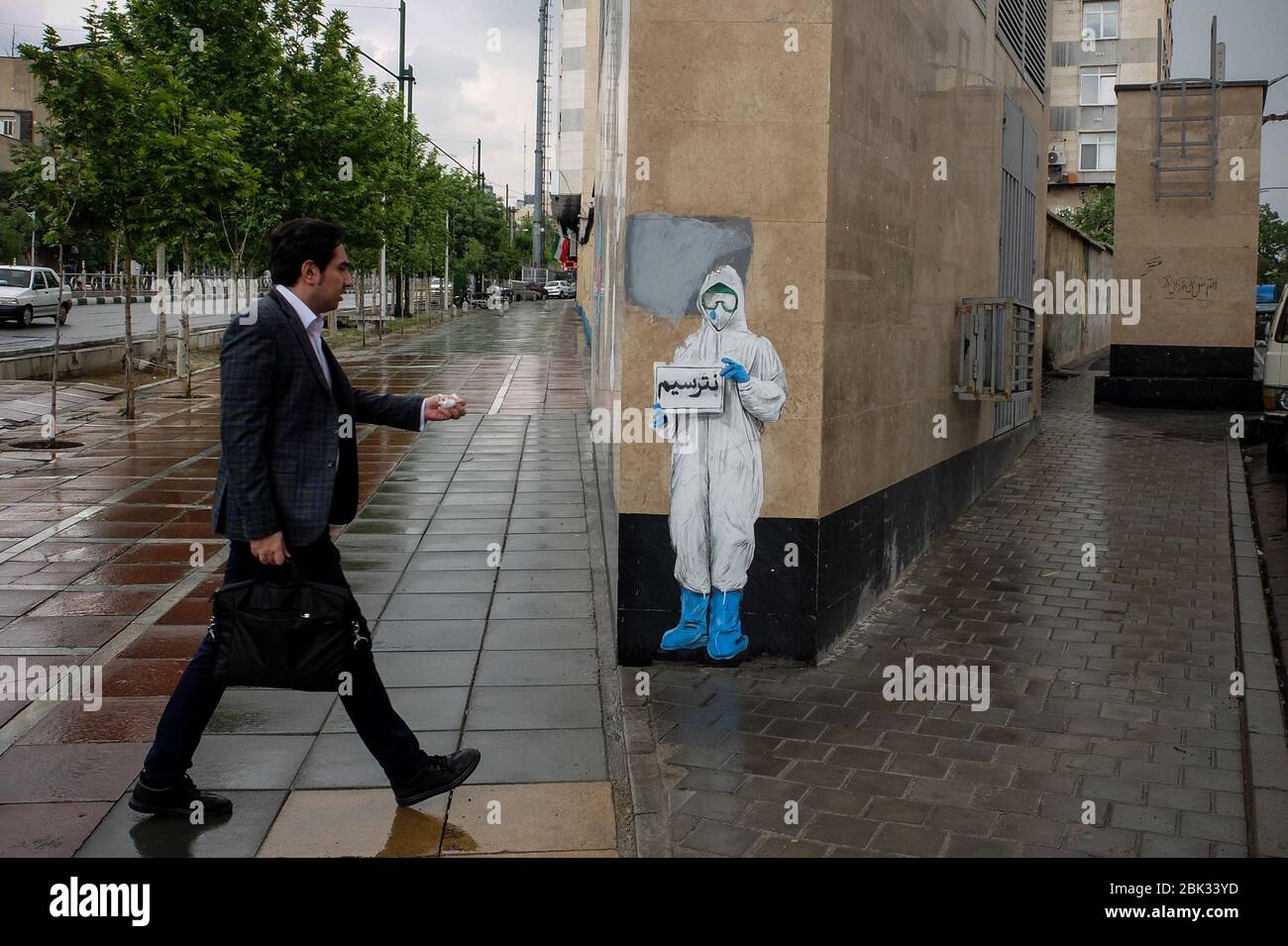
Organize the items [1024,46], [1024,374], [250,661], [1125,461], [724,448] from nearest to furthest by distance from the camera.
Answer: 1. [250,661]
2. [724,448]
3. [1024,374]
4. [1024,46]
5. [1125,461]

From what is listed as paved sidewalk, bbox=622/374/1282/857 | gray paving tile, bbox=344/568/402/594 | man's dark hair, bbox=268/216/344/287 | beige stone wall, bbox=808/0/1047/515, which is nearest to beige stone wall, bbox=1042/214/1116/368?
beige stone wall, bbox=808/0/1047/515

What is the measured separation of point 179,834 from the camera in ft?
14.1

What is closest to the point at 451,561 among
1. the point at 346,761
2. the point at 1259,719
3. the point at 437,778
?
the point at 346,761

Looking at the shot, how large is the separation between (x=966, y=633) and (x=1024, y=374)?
4.91 metres

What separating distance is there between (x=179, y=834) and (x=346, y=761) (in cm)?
80

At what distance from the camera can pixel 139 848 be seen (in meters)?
4.17

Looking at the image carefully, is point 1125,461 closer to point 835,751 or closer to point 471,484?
point 471,484

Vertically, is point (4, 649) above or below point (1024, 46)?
below

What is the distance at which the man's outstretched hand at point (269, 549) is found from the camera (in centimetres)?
407

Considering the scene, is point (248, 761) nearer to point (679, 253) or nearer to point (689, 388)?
point (689, 388)

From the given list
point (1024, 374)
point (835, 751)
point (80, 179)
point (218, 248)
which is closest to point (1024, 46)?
point (1024, 374)

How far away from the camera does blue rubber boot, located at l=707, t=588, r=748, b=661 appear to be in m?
6.17

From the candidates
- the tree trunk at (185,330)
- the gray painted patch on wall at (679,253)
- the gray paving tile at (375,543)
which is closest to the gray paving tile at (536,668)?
the gray painted patch on wall at (679,253)

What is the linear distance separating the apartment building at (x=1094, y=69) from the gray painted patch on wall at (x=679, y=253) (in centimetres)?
5313
